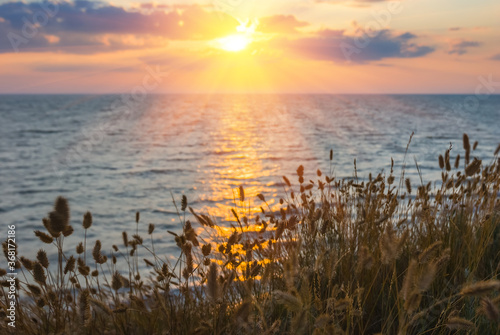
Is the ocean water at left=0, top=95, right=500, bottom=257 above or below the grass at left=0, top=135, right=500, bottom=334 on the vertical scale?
below

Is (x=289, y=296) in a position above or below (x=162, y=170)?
above

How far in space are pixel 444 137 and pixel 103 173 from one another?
20215mm

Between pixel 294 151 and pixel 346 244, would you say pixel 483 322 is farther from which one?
pixel 294 151

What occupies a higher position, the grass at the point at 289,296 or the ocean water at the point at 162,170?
the grass at the point at 289,296

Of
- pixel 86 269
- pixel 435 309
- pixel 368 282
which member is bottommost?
pixel 435 309

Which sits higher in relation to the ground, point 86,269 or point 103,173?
point 86,269

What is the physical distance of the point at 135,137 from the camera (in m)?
27.5

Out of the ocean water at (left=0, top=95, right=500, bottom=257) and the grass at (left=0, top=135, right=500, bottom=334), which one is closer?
the grass at (left=0, top=135, right=500, bottom=334)

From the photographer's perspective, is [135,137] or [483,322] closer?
[483,322]

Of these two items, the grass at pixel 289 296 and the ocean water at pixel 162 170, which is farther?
the ocean water at pixel 162 170

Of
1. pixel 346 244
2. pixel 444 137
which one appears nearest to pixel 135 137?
pixel 444 137

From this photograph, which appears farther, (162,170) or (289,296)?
(162,170)

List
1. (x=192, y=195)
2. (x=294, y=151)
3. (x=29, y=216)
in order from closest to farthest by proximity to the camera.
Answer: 1. (x=29, y=216)
2. (x=192, y=195)
3. (x=294, y=151)

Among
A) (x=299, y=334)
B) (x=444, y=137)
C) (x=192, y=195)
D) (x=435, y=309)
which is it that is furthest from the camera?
(x=444, y=137)
